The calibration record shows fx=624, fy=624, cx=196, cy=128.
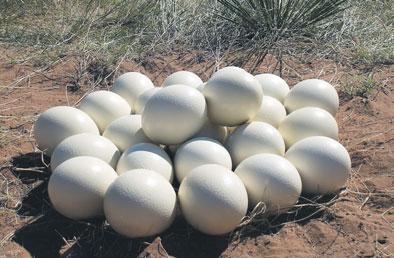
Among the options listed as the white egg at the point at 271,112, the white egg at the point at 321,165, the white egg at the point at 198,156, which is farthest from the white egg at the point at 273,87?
the white egg at the point at 198,156

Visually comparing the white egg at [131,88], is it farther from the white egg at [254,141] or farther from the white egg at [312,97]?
the white egg at [312,97]

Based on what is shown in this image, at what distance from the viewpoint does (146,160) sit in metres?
3.33

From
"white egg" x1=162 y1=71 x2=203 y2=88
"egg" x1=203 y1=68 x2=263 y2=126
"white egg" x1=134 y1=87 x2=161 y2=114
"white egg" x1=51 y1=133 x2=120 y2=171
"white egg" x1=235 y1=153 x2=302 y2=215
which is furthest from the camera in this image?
"white egg" x1=162 y1=71 x2=203 y2=88

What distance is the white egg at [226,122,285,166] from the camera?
3.54m

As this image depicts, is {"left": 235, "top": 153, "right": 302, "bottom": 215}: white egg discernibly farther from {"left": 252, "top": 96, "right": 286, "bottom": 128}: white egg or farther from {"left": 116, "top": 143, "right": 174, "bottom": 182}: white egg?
{"left": 252, "top": 96, "right": 286, "bottom": 128}: white egg

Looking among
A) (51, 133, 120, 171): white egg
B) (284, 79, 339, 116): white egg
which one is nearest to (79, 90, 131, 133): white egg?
(51, 133, 120, 171): white egg

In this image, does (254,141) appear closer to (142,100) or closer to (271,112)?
(271,112)

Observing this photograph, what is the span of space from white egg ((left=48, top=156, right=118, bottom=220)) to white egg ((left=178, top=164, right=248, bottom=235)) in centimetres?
→ 43

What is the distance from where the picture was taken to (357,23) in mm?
6348

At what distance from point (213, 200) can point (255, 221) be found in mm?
351

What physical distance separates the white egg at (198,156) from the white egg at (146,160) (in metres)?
0.06

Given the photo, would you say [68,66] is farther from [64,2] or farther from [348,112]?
[348,112]

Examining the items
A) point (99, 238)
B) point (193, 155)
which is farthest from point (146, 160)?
point (99, 238)

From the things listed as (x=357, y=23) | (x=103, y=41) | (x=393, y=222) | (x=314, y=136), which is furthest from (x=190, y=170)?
(x=357, y=23)
